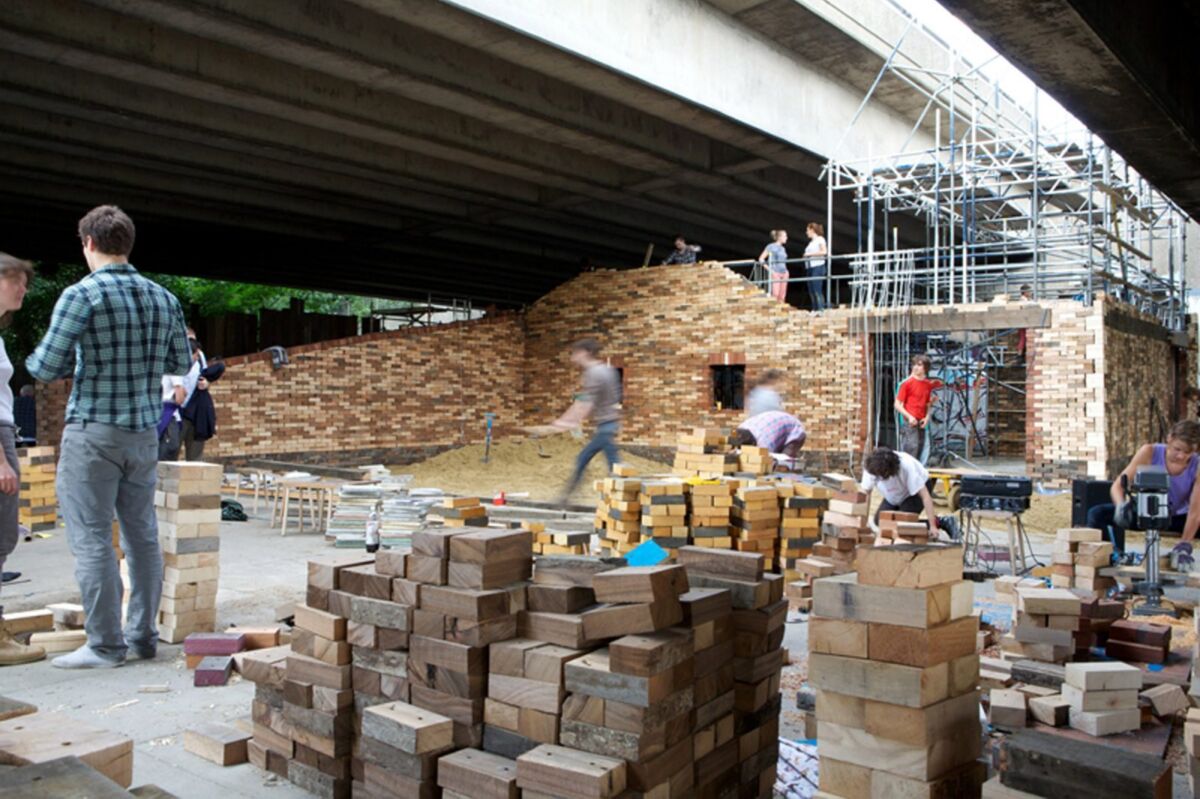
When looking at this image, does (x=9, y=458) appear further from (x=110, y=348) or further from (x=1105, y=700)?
(x=1105, y=700)

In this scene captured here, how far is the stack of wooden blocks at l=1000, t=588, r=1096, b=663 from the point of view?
5148 millimetres

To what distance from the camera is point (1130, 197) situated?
18281 millimetres

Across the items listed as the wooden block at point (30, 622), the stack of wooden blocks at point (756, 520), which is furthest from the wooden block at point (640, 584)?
the stack of wooden blocks at point (756, 520)

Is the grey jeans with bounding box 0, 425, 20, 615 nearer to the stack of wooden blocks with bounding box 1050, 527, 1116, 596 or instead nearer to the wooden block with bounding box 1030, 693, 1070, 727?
the wooden block with bounding box 1030, 693, 1070, 727

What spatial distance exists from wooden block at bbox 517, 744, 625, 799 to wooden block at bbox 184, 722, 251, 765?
1.59 m

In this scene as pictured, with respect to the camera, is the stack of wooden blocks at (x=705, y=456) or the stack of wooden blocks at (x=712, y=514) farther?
the stack of wooden blocks at (x=705, y=456)

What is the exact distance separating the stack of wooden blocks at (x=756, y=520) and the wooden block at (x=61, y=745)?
6.37 m

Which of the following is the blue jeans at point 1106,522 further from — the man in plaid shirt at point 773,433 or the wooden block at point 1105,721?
the wooden block at point 1105,721

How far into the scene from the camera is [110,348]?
4.94m

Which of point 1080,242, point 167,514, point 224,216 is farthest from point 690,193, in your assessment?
point 167,514

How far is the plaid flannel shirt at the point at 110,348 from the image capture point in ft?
15.7

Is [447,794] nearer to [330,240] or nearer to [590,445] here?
[590,445]

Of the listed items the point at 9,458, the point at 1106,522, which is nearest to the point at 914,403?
the point at 1106,522

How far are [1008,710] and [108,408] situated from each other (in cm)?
461
